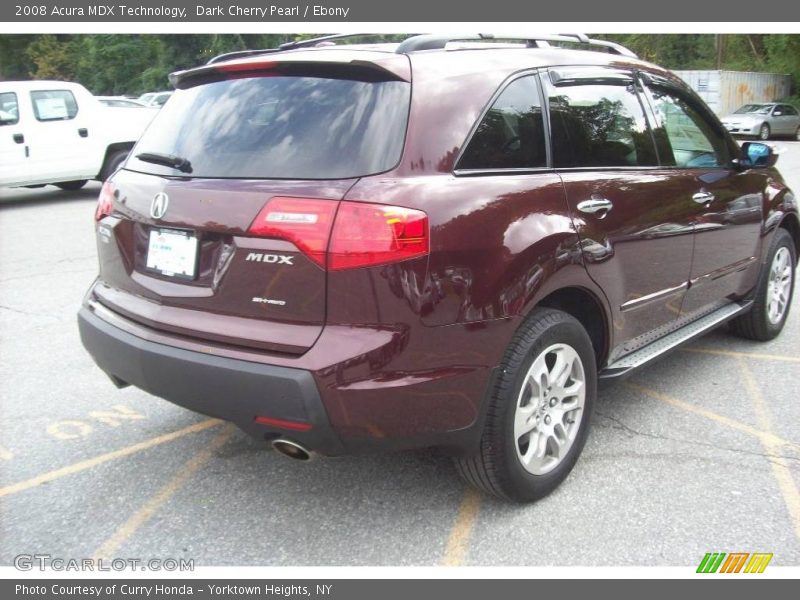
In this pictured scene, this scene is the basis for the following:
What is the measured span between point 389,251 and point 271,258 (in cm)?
39

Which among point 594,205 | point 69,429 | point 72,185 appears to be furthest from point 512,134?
point 72,185

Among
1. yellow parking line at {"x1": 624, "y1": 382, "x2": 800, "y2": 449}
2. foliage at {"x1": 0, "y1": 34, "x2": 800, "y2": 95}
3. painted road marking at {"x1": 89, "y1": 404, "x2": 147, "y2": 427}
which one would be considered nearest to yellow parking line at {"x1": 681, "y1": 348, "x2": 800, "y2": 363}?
yellow parking line at {"x1": 624, "y1": 382, "x2": 800, "y2": 449}

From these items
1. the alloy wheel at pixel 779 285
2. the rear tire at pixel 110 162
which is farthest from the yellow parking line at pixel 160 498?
the rear tire at pixel 110 162

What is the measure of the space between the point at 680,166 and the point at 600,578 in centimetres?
221

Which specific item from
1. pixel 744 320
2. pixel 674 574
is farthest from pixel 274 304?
pixel 744 320

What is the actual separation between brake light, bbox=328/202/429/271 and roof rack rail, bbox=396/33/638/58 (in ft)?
2.62

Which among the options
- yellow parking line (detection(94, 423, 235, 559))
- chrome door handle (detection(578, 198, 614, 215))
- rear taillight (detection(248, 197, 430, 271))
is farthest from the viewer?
chrome door handle (detection(578, 198, 614, 215))

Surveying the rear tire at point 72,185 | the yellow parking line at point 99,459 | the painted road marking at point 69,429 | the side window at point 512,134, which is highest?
the side window at point 512,134

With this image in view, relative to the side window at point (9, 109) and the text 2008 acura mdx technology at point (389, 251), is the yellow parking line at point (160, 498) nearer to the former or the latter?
the text 2008 acura mdx technology at point (389, 251)

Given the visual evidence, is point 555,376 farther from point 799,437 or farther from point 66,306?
point 66,306

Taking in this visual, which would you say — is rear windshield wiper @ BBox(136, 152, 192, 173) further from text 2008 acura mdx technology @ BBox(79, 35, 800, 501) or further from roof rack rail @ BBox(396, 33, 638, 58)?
roof rack rail @ BBox(396, 33, 638, 58)

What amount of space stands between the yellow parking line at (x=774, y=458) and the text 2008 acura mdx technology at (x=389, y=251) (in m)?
0.77

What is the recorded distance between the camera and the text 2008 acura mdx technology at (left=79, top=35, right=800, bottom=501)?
2.29 m

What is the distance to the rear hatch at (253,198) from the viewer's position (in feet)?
7.61
